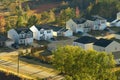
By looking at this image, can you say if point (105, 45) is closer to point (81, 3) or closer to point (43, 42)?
point (43, 42)

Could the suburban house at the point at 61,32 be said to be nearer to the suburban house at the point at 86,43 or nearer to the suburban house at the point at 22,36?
the suburban house at the point at 22,36

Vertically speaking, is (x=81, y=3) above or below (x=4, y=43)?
above

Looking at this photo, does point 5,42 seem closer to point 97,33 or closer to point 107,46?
point 107,46

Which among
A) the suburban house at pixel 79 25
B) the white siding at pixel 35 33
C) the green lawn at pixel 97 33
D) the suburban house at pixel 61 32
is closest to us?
the white siding at pixel 35 33

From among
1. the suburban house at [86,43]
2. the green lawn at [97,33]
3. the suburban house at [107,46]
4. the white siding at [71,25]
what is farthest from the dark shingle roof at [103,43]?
the white siding at [71,25]

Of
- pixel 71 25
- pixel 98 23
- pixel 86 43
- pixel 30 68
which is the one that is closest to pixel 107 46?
pixel 86 43

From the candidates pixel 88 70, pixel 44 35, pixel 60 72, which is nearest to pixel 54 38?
pixel 44 35
